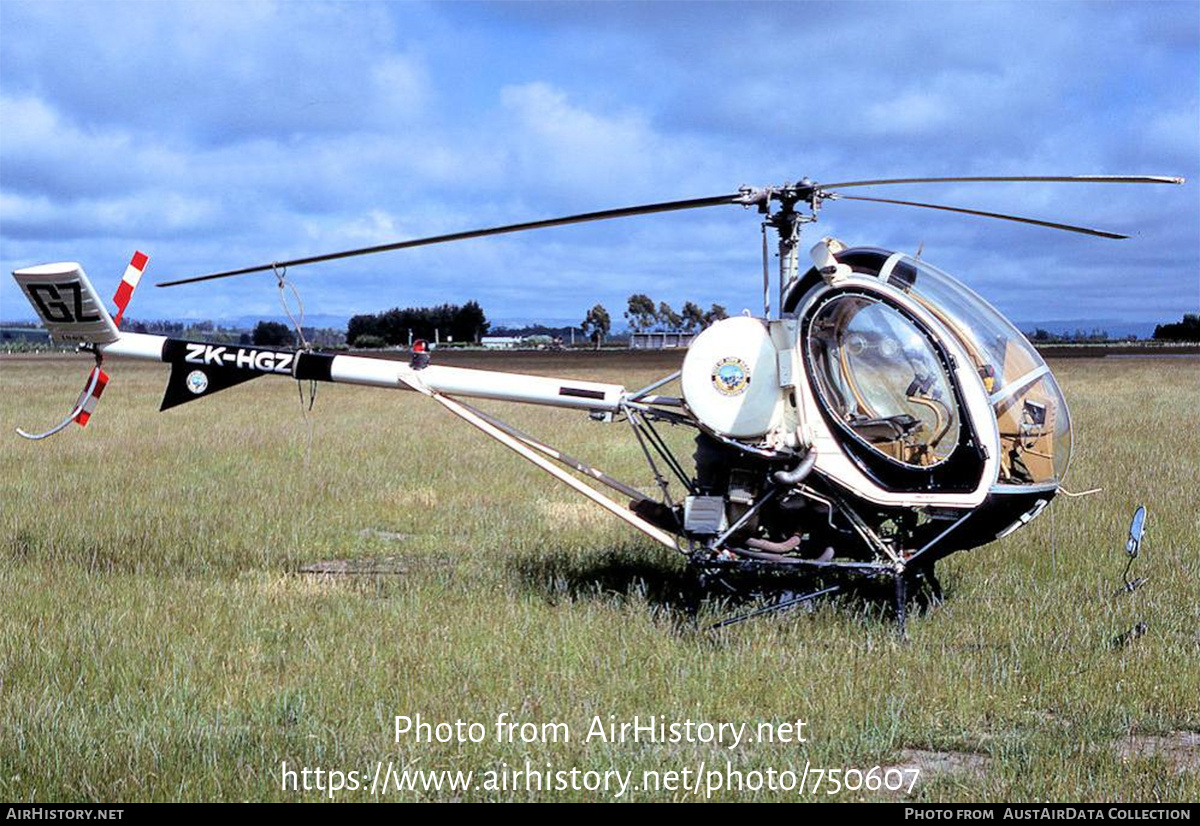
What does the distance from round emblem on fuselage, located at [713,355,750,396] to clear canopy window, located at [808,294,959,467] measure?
50 cm

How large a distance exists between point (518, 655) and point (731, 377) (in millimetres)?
2379

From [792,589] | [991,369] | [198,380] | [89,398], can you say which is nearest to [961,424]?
[991,369]

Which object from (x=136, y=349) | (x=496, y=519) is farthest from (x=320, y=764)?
(x=496, y=519)

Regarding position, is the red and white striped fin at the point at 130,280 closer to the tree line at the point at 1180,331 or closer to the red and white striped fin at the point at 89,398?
the red and white striped fin at the point at 89,398

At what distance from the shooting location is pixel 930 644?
7.54 m

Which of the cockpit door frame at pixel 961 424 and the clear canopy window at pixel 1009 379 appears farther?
the clear canopy window at pixel 1009 379

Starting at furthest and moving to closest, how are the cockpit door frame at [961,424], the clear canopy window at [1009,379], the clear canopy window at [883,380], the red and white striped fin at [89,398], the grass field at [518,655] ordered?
the red and white striped fin at [89,398] < the clear canopy window at [883,380] < the clear canopy window at [1009,379] < the cockpit door frame at [961,424] < the grass field at [518,655]

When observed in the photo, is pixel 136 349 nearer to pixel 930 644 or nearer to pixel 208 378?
pixel 208 378

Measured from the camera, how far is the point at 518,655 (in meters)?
7.30

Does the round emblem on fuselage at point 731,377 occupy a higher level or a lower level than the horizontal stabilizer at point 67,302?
lower

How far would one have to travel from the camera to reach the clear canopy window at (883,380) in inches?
295

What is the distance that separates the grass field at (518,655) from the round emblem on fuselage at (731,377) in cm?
167

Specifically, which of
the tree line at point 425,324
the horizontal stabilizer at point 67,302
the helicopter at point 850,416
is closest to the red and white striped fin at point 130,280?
the horizontal stabilizer at point 67,302

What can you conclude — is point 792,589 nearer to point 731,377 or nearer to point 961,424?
point 731,377
